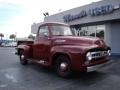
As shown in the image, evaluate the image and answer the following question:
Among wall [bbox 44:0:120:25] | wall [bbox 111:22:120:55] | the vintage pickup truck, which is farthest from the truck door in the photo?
wall [bbox 111:22:120:55]

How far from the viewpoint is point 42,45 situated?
9.45m

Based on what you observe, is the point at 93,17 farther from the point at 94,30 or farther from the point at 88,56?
the point at 88,56

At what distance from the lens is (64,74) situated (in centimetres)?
827

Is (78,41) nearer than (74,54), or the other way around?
(74,54)

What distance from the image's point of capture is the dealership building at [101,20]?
59.2ft

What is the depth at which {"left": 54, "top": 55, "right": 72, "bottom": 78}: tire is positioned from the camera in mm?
8070

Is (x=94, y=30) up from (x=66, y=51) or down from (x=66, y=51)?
up

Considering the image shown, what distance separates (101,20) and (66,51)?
12.0 meters

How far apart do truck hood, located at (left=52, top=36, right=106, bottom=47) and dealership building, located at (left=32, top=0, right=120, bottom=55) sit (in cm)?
789

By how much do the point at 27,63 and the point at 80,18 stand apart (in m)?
11.4

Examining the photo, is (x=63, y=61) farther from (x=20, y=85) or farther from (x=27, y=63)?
(x=27, y=63)

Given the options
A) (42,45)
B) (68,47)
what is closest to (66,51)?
(68,47)

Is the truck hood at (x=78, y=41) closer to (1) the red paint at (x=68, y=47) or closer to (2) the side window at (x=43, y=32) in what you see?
(1) the red paint at (x=68, y=47)

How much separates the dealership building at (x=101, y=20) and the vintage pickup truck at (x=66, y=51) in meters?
7.06
